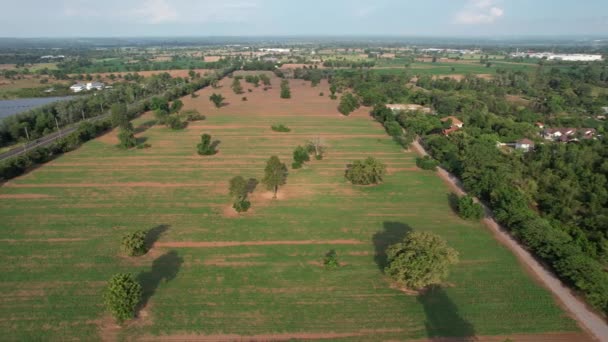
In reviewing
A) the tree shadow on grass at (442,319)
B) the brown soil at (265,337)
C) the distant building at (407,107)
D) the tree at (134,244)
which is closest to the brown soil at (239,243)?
the tree at (134,244)

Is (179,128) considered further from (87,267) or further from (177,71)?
(177,71)

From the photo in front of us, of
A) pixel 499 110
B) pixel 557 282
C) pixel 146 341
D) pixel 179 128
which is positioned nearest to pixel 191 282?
pixel 146 341

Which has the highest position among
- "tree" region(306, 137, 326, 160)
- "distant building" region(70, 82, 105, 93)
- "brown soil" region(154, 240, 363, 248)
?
"distant building" region(70, 82, 105, 93)

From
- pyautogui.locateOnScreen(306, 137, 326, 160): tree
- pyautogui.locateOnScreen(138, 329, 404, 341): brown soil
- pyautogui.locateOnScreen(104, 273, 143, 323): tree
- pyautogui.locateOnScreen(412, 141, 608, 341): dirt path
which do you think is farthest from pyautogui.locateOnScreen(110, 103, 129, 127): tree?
pyautogui.locateOnScreen(412, 141, 608, 341): dirt path

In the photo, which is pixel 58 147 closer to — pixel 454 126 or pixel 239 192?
pixel 239 192

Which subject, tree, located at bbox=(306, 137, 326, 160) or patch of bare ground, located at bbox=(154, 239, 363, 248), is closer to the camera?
patch of bare ground, located at bbox=(154, 239, 363, 248)

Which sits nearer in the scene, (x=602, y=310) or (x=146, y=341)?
(x=146, y=341)

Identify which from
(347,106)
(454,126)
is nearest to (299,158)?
(454,126)

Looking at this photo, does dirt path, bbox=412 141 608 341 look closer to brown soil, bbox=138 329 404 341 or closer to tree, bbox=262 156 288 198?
brown soil, bbox=138 329 404 341

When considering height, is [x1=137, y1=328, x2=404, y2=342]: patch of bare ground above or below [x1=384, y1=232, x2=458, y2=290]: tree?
below
